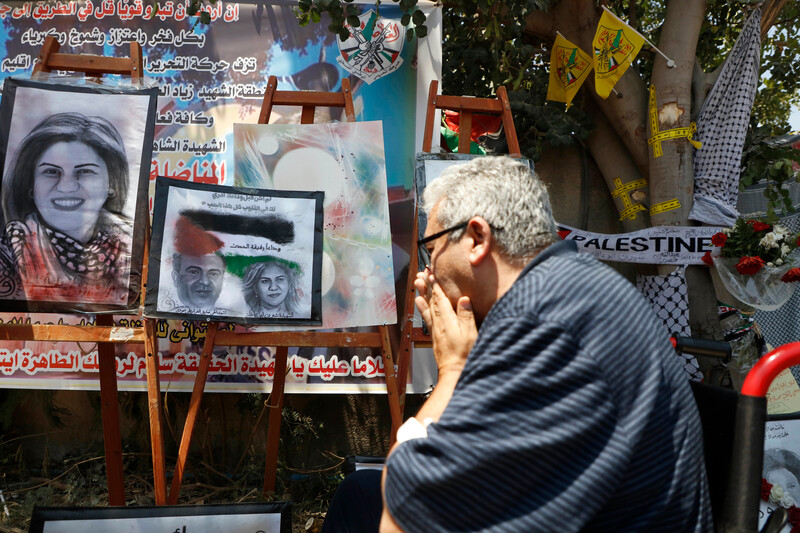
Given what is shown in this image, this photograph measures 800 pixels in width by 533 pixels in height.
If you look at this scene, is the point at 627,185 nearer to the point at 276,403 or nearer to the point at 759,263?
the point at 759,263

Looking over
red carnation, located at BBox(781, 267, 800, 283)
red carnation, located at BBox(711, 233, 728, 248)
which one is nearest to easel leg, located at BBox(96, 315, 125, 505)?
red carnation, located at BBox(711, 233, 728, 248)

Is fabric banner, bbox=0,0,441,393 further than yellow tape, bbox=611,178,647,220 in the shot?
No

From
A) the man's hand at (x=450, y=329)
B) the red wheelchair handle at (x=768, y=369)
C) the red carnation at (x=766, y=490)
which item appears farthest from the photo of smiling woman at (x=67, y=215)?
the red carnation at (x=766, y=490)

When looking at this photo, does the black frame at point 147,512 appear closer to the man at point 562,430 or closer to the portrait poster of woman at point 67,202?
the portrait poster of woman at point 67,202

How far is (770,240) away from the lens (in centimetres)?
305

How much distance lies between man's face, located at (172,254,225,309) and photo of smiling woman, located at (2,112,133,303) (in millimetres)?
190

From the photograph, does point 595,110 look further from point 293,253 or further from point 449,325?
point 449,325

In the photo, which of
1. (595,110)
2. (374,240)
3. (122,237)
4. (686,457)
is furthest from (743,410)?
(595,110)

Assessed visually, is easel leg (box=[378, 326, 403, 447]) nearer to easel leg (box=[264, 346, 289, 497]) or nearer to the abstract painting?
the abstract painting

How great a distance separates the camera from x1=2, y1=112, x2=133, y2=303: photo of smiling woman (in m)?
2.24

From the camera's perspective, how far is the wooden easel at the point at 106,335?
218 centimetres

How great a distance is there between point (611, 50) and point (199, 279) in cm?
229

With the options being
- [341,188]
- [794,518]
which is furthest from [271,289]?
[794,518]

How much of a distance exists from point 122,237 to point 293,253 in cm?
62
